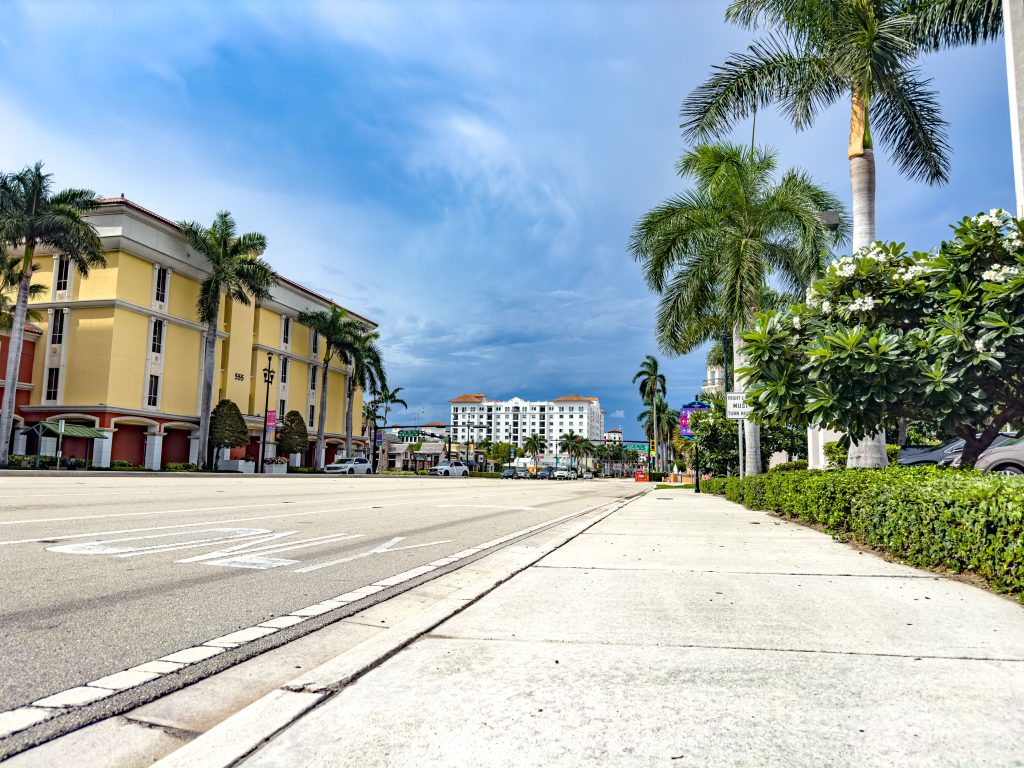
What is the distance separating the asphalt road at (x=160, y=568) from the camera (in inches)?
158

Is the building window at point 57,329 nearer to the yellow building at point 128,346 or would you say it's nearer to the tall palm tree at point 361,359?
the yellow building at point 128,346

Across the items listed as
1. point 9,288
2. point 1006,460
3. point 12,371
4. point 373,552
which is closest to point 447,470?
point 9,288

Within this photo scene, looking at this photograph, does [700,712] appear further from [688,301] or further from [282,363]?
[282,363]

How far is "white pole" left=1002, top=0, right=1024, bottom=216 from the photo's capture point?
9.88 metres

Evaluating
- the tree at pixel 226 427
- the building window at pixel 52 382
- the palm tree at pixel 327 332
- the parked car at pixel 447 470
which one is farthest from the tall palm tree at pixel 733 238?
the parked car at pixel 447 470

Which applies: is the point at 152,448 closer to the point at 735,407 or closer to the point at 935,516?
the point at 735,407

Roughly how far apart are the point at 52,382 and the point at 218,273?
12448 millimetres

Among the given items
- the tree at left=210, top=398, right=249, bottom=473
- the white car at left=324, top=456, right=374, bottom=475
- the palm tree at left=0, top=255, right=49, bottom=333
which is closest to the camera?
the palm tree at left=0, top=255, right=49, bottom=333

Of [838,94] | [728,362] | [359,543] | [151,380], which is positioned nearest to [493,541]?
[359,543]

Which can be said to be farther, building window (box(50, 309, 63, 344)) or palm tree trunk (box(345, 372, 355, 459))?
palm tree trunk (box(345, 372, 355, 459))

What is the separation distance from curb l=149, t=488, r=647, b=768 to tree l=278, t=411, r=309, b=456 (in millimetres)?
55456

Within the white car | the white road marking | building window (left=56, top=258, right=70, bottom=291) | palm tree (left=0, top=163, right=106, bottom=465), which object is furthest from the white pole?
the white car

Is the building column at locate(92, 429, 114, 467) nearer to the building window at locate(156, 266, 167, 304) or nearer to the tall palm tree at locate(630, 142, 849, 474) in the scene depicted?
the building window at locate(156, 266, 167, 304)

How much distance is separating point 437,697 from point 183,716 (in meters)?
1.15
